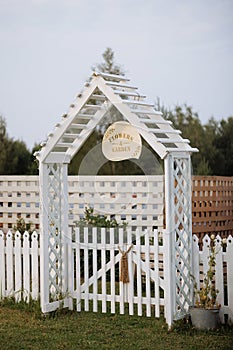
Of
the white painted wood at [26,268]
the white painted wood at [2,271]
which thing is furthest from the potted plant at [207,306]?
the white painted wood at [2,271]

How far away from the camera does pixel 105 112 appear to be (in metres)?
7.07

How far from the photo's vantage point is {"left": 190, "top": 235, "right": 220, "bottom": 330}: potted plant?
6148 mm

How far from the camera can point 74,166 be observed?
1675cm

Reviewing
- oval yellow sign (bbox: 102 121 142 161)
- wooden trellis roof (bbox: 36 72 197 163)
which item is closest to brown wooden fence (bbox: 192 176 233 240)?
wooden trellis roof (bbox: 36 72 197 163)

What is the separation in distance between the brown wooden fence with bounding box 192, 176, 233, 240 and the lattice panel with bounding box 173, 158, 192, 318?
411 cm

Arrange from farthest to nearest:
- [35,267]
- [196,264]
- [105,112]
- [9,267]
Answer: [9,267] < [35,267] < [105,112] < [196,264]

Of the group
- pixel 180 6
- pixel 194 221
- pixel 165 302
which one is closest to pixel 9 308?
pixel 165 302

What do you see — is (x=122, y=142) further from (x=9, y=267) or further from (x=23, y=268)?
(x=9, y=267)

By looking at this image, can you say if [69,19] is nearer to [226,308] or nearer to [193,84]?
[193,84]

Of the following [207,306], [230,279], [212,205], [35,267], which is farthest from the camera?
[212,205]

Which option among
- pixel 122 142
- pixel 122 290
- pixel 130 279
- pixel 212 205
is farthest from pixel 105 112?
pixel 212 205

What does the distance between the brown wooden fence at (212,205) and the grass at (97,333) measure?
4.15m

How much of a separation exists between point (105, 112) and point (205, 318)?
2.41 m

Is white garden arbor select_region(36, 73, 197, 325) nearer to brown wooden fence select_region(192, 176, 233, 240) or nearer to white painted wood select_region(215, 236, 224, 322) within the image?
white painted wood select_region(215, 236, 224, 322)
